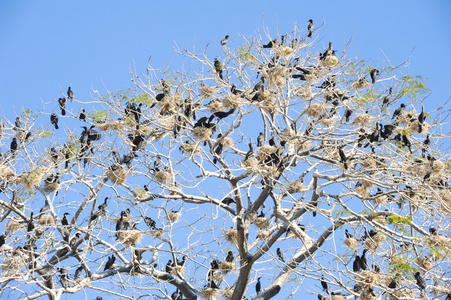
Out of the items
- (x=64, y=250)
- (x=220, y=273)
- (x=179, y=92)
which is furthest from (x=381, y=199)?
(x=64, y=250)

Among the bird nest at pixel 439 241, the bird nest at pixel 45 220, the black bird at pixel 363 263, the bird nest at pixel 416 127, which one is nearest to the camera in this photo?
the bird nest at pixel 439 241

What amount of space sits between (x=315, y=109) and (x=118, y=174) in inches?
120

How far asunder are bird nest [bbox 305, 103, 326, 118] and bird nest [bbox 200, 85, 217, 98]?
4.61ft

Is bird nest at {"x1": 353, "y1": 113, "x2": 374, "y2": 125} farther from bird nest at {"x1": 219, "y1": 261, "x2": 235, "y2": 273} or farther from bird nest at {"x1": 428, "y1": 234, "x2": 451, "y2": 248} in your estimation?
bird nest at {"x1": 219, "y1": 261, "x2": 235, "y2": 273}

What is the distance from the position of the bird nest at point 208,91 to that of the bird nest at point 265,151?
1.11 metres

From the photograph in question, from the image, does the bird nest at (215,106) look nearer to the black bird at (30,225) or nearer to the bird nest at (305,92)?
the bird nest at (305,92)

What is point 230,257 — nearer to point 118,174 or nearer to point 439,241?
point 118,174

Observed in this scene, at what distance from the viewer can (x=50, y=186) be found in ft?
30.8

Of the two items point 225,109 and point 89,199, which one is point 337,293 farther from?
point 89,199

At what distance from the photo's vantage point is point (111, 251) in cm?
888

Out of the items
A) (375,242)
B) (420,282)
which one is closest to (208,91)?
(375,242)

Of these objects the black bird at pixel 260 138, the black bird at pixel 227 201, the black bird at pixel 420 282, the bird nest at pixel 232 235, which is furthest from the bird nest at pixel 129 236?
the black bird at pixel 420 282

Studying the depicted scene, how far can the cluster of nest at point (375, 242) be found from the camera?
8077 mm

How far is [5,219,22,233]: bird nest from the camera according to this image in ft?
31.3
